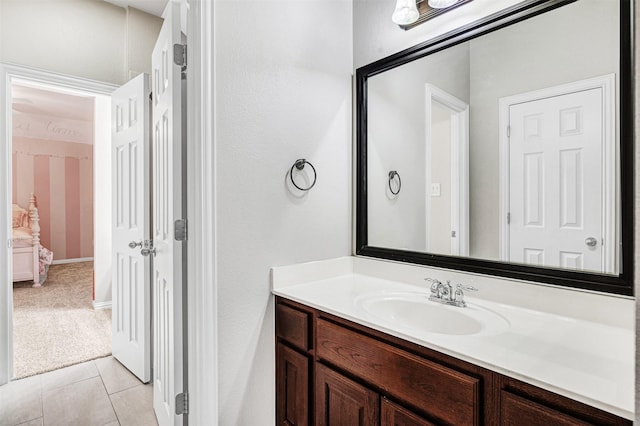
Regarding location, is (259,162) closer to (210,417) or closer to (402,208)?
(402,208)

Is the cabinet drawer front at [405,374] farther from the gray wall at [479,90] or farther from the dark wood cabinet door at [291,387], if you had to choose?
the gray wall at [479,90]

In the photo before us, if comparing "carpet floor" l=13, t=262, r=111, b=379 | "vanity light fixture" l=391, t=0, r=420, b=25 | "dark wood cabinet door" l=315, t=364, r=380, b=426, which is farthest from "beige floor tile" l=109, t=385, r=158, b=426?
"vanity light fixture" l=391, t=0, r=420, b=25

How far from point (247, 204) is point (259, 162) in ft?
0.64

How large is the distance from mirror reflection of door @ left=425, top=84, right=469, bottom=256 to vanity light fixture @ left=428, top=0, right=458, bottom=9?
12.6 inches

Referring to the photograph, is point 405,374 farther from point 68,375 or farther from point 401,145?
point 68,375

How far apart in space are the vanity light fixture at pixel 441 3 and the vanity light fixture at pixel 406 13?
72 millimetres

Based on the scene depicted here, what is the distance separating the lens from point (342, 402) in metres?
1.21

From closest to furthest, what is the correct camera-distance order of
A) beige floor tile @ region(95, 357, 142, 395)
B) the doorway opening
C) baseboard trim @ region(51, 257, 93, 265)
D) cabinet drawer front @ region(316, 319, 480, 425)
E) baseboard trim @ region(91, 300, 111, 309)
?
1. cabinet drawer front @ region(316, 319, 480, 425)
2. beige floor tile @ region(95, 357, 142, 395)
3. the doorway opening
4. baseboard trim @ region(91, 300, 111, 309)
5. baseboard trim @ region(51, 257, 93, 265)

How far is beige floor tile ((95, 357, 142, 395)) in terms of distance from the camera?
2.13 m

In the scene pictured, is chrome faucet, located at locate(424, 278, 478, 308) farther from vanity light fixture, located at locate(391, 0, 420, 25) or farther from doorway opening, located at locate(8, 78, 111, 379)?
doorway opening, located at locate(8, 78, 111, 379)

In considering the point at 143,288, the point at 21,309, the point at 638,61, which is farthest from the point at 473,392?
the point at 21,309

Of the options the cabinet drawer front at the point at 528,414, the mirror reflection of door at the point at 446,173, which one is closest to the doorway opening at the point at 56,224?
the mirror reflection of door at the point at 446,173

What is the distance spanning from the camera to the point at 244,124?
4.67ft

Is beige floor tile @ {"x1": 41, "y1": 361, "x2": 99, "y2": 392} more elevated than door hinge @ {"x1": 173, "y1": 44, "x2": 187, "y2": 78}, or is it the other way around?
door hinge @ {"x1": 173, "y1": 44, "x2": 187, "y2": 78}
